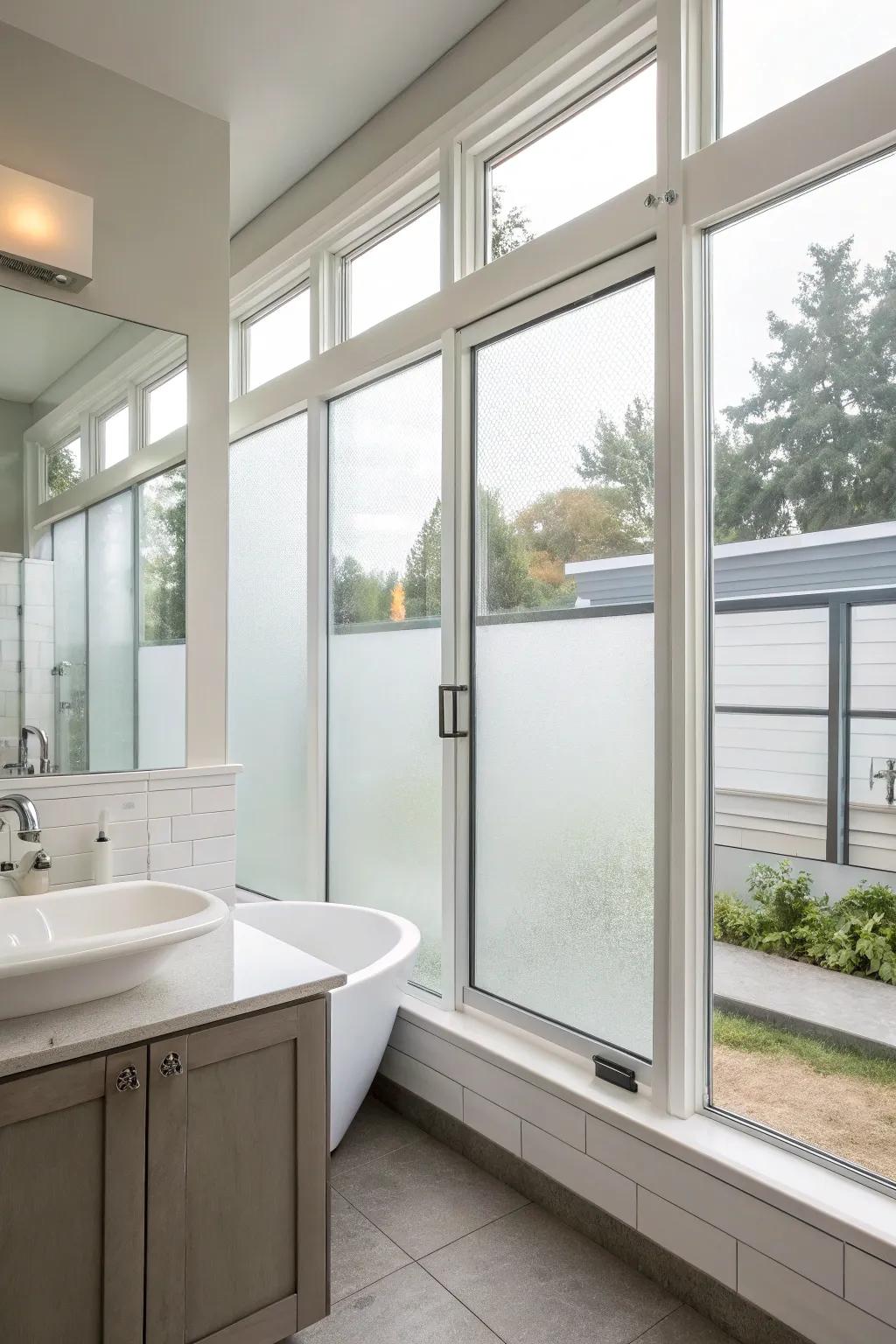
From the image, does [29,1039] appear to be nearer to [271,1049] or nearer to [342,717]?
[271,1049]

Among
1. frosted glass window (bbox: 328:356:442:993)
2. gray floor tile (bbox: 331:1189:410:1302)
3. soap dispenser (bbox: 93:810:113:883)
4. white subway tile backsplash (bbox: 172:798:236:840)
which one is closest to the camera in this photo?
gray floor tile (bbox: 331:1189:410:1302)

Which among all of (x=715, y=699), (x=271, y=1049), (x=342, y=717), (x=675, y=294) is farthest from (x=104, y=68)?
(x=271, y=1049)

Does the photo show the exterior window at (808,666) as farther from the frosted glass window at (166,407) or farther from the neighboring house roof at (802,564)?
the frosted glass window at (166,407)

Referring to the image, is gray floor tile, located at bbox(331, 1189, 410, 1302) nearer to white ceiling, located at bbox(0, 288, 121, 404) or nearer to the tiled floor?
the tiled floor

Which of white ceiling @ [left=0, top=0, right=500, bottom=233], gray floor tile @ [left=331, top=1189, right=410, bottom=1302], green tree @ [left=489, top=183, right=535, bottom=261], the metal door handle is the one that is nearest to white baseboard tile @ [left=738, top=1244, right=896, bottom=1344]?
gray floor tile @ [left=331, top=1189, right=410, bottom=1302]

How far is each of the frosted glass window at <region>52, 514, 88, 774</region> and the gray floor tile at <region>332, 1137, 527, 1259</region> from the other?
131cm

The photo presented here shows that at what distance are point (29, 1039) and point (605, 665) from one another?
4.74 feet

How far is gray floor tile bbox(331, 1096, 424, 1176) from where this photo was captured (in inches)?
93.7

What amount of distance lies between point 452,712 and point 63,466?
1236 mm

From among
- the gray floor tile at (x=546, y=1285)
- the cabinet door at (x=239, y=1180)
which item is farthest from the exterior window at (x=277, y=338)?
the gray floor tile at (x=546, y=1285)

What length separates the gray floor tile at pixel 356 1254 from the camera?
188 cm

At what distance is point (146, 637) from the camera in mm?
2377

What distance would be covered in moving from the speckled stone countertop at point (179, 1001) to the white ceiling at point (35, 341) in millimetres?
1446

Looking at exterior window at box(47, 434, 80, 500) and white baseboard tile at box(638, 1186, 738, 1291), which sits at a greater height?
exterior window at box(47, 434, 80, 500)
